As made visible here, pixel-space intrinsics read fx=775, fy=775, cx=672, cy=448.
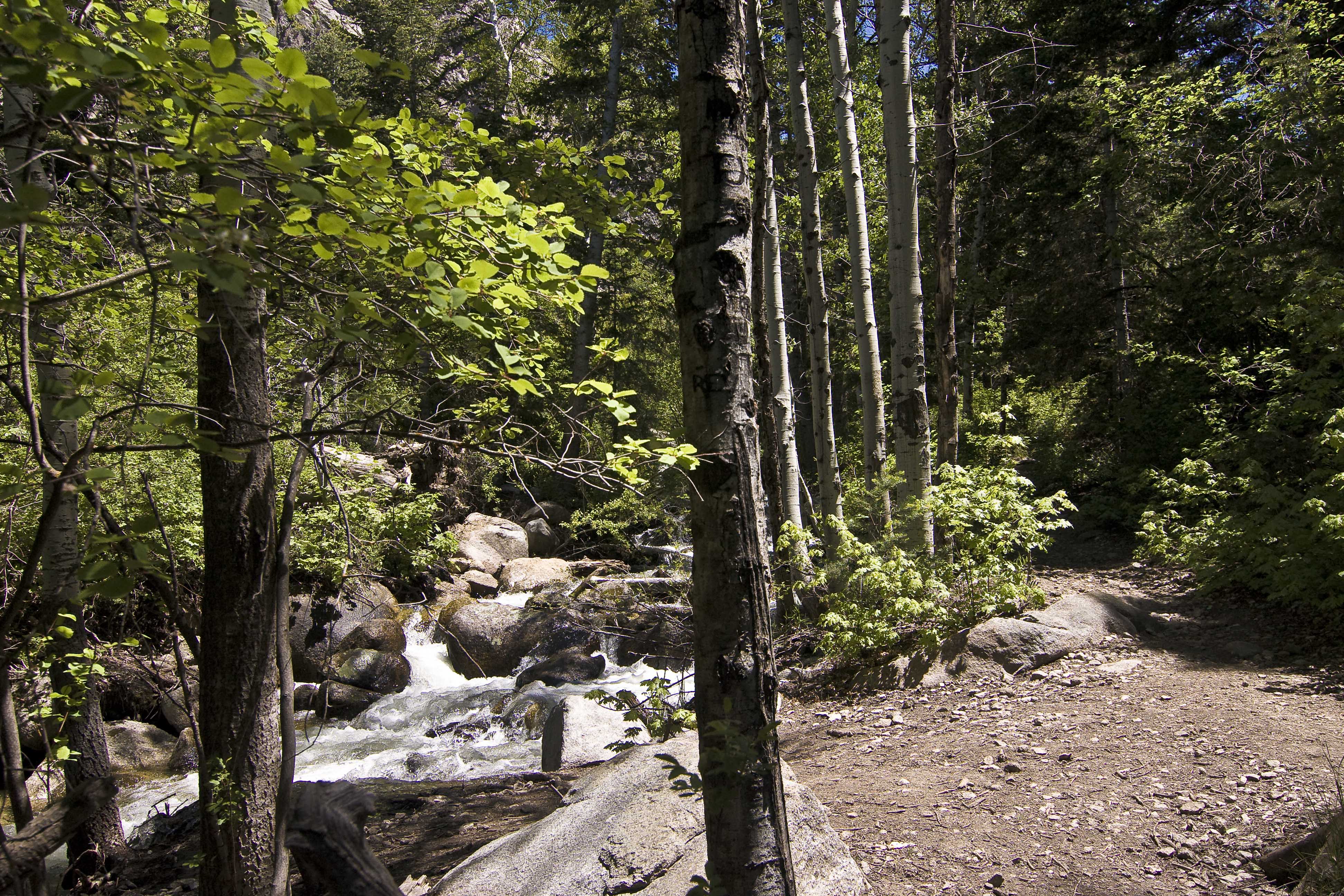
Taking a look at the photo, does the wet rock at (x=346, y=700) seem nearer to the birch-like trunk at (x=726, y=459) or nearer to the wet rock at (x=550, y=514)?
the wet rock at (x=550, y=514)

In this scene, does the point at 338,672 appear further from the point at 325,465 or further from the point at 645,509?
the point at 325,465

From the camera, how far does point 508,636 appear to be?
1066 cm

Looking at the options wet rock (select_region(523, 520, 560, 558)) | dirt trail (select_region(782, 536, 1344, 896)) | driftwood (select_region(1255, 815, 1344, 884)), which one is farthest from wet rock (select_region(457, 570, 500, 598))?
driftwood (select_region(1255, 815, 1344, 884))

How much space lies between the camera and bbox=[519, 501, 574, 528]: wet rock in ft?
58.2

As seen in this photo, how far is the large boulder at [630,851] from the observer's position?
3.34 meters

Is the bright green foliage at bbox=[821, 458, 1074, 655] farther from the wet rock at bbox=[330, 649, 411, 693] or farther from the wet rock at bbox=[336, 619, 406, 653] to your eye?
the wet rock at bbox=[336, 619, 406, 653]

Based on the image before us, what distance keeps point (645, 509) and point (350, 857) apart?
1109 centimetres

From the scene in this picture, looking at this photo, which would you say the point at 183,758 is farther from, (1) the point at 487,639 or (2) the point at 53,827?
(2) the point at 53,827

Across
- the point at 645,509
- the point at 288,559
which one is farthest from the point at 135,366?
the point at 645,509

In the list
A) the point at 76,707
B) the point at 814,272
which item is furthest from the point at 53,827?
the point at 814,272

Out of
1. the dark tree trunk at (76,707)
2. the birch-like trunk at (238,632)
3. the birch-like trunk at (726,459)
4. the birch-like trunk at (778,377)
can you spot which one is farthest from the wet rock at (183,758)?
the birch-like trunk at (726,459)

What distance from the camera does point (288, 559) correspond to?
2.81 meters

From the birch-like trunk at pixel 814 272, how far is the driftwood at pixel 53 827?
722cm

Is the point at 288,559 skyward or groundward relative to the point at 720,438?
groundward
